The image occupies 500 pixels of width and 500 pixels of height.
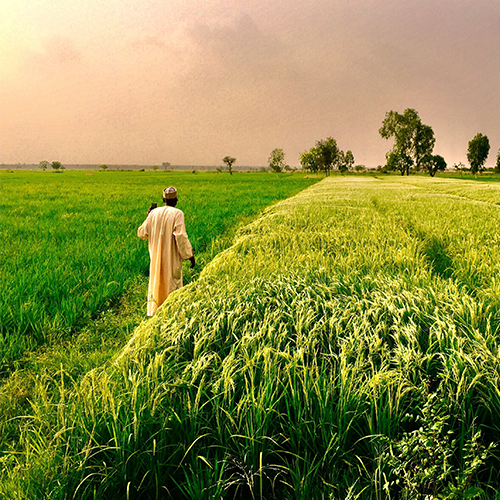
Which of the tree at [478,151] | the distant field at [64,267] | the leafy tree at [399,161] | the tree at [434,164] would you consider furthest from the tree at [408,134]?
the distant field at [64,267]

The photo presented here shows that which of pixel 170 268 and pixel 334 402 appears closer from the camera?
pixel 334 402

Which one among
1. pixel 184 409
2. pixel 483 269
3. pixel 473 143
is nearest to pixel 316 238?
pixel 483 269

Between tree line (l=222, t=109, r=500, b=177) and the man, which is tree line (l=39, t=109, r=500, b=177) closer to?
tree line (l=222, t=109, r=500, b=177)

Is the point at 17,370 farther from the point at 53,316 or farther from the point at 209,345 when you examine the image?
the point at 209,345

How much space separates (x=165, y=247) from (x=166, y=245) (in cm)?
4

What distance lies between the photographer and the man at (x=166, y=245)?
4457mm

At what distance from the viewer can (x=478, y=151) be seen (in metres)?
99.6

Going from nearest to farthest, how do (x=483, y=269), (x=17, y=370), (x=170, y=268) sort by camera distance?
(x=17, y=370) < (x=483, y=269) < (x=170, y=268)

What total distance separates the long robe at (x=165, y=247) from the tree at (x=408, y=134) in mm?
82807

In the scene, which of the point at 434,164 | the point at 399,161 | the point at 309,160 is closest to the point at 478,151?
the point at 434,164

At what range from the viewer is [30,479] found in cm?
137

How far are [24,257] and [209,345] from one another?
6.66m

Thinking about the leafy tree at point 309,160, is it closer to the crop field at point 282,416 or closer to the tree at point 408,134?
the tree at point 408,134

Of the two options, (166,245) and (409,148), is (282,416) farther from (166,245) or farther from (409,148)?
(409,148)
